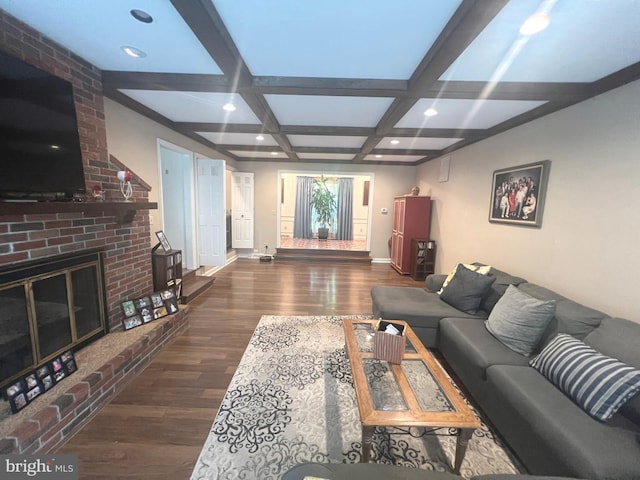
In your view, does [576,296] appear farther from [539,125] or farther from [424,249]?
[424,249]

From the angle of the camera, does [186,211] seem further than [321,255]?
No

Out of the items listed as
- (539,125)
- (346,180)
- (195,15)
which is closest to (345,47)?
(195,15)

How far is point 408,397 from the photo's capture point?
1.44 m

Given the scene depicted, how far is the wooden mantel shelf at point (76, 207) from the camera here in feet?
4.49

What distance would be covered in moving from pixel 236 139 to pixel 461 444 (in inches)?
182

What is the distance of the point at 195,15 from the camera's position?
135cm

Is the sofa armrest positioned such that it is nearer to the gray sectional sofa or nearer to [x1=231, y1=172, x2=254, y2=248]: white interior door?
the gray sectional sofa

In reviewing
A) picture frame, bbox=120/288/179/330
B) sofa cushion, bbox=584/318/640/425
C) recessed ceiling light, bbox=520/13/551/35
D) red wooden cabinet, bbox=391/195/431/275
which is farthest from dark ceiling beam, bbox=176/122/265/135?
sofa cushion, bbox=584/318/640/425

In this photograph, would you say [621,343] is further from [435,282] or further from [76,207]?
[76,207]

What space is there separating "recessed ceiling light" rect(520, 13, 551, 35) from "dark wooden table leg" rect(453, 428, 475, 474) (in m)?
2.15

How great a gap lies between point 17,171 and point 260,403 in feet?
6.93

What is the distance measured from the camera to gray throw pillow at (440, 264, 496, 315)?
2570 mm

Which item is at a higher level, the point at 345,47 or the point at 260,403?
the point at 345,47

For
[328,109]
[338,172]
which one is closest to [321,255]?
[338,172]
